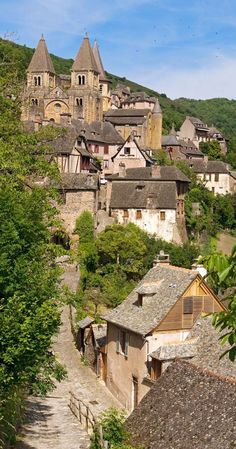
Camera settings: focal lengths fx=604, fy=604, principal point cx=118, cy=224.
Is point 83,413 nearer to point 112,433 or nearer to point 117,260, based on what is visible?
point 112,433

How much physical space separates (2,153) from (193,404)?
1162 centimetres

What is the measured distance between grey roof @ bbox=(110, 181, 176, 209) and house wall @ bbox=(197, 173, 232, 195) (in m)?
27.1

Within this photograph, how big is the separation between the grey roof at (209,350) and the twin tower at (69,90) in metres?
63.3

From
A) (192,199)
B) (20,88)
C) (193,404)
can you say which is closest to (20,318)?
(193,404)

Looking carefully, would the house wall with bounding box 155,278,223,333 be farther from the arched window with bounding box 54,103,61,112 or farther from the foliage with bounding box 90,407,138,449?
the arched window with bounding box 54,103,61,112

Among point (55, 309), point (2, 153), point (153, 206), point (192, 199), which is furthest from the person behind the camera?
point (192, 199)

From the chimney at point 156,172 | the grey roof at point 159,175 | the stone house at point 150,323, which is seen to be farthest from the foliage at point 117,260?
the stone house at point 150,323

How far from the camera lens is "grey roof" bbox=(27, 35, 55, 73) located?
3688 inches

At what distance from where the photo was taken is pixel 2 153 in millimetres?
23234

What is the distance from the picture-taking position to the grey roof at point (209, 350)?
23172 millimetres

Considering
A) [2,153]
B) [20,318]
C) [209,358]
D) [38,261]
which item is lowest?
[209,358]

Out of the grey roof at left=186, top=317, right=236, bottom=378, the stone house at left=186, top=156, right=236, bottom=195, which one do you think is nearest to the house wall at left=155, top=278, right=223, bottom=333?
the grey roof at left=186, top=317, right=236, bottom=378

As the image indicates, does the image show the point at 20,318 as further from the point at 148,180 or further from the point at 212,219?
the point at 212,219

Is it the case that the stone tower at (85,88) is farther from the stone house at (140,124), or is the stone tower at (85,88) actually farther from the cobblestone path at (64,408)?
the cobblestone path at (64,408)
